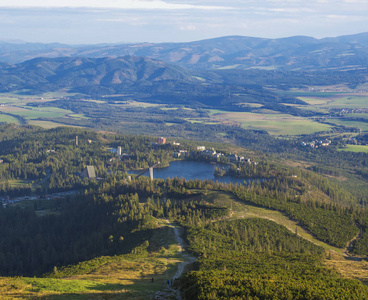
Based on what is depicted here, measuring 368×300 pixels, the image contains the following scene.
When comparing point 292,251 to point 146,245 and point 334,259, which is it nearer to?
point 334,259

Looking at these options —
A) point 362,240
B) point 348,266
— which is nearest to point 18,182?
point 362,240

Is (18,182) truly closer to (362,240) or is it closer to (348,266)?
(362,240)

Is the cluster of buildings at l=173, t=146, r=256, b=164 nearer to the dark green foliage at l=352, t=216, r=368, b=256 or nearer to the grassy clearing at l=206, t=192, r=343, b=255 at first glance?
the grassy clearing at l=206, t=192, r=343, b=255

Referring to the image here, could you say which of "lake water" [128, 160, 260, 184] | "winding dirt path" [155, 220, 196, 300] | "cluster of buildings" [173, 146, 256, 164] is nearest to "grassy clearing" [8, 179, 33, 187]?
"lake water" [128, 160, 260, 184]

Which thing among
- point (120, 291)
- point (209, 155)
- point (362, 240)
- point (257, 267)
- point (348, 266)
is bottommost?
point (209, 155)

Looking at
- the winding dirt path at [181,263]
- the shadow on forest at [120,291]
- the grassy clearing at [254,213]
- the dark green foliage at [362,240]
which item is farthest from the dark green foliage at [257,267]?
the dark green foliage at [362,240]

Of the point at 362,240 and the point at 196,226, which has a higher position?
the point at 196,226

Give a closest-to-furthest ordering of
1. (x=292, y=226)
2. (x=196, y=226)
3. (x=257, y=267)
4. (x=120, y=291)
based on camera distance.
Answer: (x=120, y=291) < (x=257, y=267) < (x=196, y=226) < (x=292, y=226)

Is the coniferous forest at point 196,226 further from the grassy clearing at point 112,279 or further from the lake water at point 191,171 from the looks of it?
the lake water at point 191,171

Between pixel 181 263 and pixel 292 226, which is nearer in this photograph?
pixel 181 263
